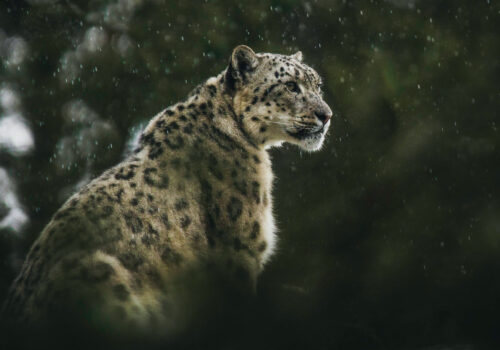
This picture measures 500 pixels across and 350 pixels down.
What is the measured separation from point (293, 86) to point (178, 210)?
1.80m

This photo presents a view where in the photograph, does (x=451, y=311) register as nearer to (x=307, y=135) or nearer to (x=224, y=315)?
(x=307, y=135)

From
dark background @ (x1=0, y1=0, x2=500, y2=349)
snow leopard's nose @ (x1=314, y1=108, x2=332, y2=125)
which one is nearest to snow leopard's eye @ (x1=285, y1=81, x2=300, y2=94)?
snow leopard's nose @ (x1=314, y1=108, x2=332, y2=125)

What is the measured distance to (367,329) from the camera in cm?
564

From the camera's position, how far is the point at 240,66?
21.3 feet

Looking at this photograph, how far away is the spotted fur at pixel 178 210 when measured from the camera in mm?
4719

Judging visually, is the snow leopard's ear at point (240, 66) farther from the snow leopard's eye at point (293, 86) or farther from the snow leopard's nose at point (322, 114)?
the snow leopard's nose at point (322, 114)

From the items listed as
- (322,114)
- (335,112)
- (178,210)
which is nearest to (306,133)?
(322,114)

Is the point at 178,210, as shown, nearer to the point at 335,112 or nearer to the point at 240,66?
the point at 240,66

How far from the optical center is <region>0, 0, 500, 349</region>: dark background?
10969mm

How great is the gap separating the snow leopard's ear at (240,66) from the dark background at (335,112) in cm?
404

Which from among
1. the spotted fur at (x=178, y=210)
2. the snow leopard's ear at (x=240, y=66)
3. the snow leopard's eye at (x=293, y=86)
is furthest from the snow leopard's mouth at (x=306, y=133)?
the snow leopard's ear at (x=240, y=66)

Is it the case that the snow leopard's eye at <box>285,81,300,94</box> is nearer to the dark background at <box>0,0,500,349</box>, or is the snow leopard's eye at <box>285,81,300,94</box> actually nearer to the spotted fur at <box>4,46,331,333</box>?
the spotted fur at <box>4,46,331,333</box>

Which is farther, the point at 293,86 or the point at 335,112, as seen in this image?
the point at 335,112

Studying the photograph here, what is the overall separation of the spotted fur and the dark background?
3.86 m
